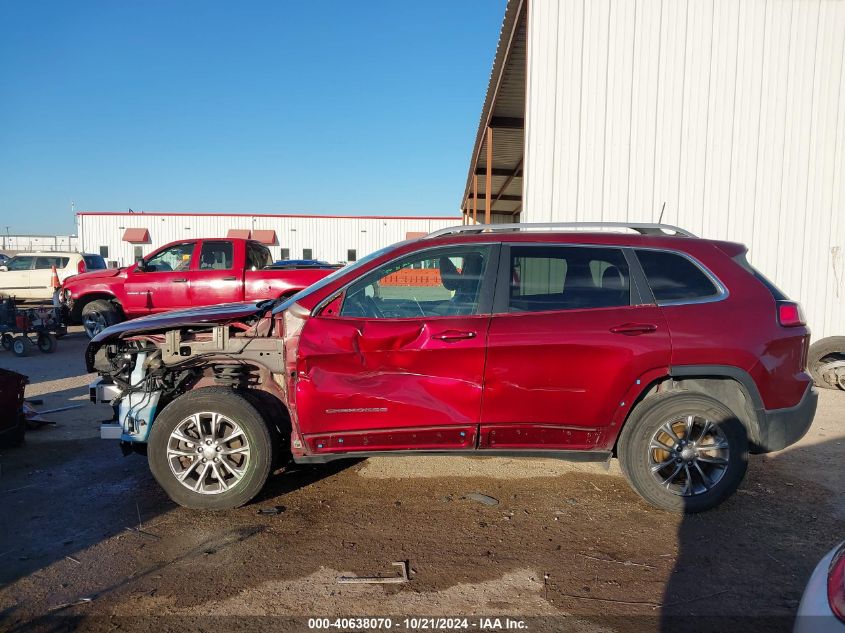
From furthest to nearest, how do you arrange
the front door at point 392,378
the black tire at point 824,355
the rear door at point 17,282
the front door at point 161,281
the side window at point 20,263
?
the side window at point 20,263 → the rear door at point 17,282 → the front door at point 161,281 → the black tire at point 824,355 → the front door at point 392,378

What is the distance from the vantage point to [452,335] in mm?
3588

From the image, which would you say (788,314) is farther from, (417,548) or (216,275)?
(216,275)

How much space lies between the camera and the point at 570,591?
2891mm

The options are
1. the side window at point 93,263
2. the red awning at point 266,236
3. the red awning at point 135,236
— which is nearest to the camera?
the side window at point 93,263

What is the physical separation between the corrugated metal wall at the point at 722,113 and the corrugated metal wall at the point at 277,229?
26.7m

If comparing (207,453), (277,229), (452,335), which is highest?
(277,229)

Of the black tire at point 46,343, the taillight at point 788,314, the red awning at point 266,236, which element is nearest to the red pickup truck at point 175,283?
the black tire at point 46,343

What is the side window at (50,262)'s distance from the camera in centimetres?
1962

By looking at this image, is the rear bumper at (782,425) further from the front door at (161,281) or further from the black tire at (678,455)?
the front door at (161,281)

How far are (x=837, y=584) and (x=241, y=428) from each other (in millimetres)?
3161

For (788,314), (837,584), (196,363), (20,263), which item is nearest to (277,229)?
(20,263)

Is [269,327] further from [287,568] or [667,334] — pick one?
[667,334]

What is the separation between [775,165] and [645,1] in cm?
318

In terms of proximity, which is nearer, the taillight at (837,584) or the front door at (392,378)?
the taillight at (837,584)
